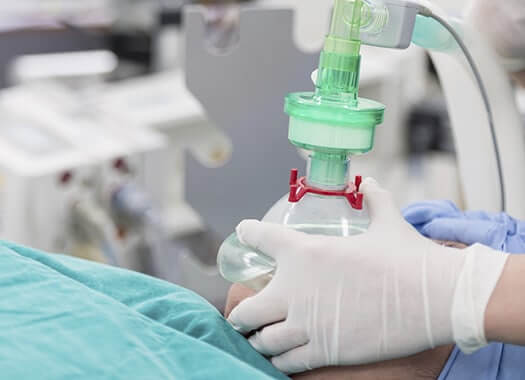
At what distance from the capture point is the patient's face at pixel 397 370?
80cm

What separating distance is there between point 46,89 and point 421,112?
1.35m

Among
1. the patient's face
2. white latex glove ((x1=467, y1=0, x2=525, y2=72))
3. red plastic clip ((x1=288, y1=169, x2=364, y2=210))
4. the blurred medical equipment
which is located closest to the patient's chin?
→ the patient's face

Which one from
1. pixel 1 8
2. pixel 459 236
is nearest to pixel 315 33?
pixel 1 8

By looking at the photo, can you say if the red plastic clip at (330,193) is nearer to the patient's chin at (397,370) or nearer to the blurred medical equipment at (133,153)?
the patient's chin at (397,370)

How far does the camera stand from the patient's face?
0.80m

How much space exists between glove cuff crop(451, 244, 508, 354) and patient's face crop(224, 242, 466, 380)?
2.9 inches

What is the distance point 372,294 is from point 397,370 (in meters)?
0.11

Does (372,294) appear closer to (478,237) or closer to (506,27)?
(478,237)

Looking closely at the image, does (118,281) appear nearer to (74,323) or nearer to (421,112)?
(74,323)

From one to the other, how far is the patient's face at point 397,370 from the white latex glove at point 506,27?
542 mm

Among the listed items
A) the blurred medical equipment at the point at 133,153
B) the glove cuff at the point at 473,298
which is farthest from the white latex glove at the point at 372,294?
the blurred medical equipment at the point at 133,153

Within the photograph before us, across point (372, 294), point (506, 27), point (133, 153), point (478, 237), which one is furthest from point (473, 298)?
point (133, 153)

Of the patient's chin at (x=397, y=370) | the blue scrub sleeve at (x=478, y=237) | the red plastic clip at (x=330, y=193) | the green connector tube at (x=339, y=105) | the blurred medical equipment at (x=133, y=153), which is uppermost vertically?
the green connector tube at (x=339, y=105)

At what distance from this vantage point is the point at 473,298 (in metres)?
0.73
